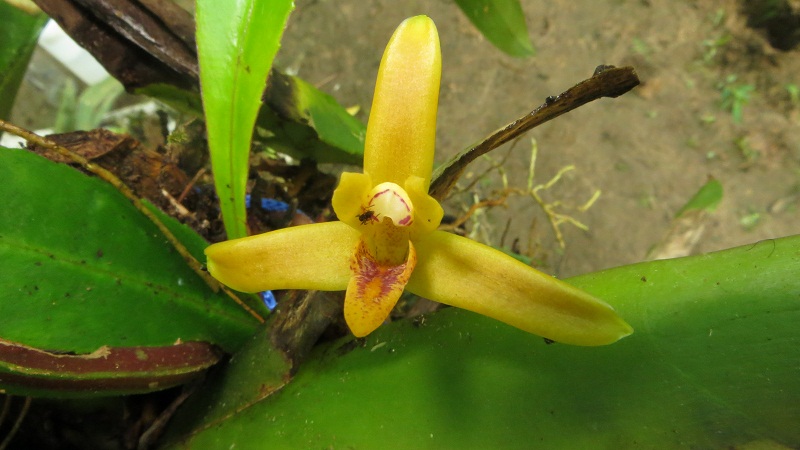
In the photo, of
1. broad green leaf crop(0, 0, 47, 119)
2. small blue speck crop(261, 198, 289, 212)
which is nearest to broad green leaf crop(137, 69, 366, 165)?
small blue speck crop(261, 198, 289, 212)

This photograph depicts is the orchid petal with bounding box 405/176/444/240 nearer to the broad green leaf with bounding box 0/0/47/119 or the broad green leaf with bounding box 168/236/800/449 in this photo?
the broad green leaf with bounding box 168/236/800/449

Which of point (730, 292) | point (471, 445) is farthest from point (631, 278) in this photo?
point (471, 445)

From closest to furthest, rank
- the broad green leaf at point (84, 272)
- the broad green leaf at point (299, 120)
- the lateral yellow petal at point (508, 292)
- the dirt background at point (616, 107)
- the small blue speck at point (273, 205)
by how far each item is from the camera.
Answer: the lateral yellow petal at point (508, 292) → the broad green leaf at point (84, 272) → the broad green leaf at point (299, 120) → the small blue speck at point (273, 205) → the dirt background at point (616, 107)

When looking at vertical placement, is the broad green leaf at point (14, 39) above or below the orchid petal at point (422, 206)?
above

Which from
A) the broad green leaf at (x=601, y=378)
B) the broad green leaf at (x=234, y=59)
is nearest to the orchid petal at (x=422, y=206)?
the broad green leaf at (x=601, y=378)

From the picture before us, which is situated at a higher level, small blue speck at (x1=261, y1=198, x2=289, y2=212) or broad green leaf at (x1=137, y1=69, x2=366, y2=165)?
broad green leaf at (x1=137, y1=69, x2=366, y2=165)

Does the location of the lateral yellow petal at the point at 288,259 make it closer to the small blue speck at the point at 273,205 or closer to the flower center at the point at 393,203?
the flower center at the point at 393,203

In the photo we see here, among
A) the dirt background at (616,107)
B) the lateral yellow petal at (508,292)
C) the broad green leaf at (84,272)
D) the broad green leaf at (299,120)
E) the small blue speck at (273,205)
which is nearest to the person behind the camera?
the lateral yellow petal at (508,292)
